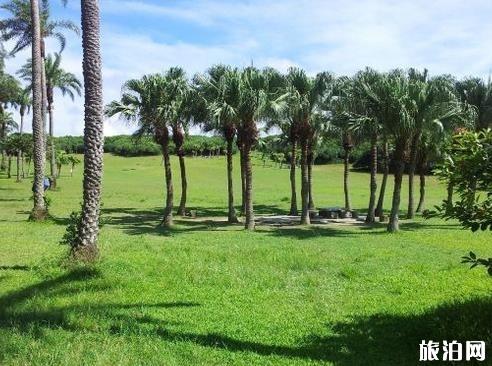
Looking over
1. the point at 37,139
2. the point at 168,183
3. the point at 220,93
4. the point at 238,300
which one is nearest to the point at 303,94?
the point at 220,93

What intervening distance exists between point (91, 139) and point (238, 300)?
5.82m

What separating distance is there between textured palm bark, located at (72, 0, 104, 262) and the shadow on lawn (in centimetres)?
345

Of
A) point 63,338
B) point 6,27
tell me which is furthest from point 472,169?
point 6,27

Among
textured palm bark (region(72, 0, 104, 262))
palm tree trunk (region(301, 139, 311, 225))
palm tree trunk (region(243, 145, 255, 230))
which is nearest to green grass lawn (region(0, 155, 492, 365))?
textured palm bark (region(72, 0, 104, 262))

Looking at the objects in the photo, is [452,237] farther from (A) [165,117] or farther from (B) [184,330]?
(B) [184,330]

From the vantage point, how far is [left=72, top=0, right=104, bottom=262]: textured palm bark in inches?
534

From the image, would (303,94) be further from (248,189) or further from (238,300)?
(238,300)

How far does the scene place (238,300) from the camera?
10438 millimetres

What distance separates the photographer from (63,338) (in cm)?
778

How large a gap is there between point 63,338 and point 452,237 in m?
17.8

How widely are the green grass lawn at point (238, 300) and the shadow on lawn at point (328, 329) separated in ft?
0.08

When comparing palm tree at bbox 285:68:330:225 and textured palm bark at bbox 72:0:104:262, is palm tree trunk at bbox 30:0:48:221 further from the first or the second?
textured palm bark at bbox 72:0:104:262

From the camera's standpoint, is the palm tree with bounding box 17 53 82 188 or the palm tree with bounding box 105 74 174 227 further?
the palm tree with bounding box 17 53 82 188

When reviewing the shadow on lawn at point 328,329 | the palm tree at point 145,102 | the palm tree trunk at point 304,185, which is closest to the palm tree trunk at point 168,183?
the palm tree at point 145,102
